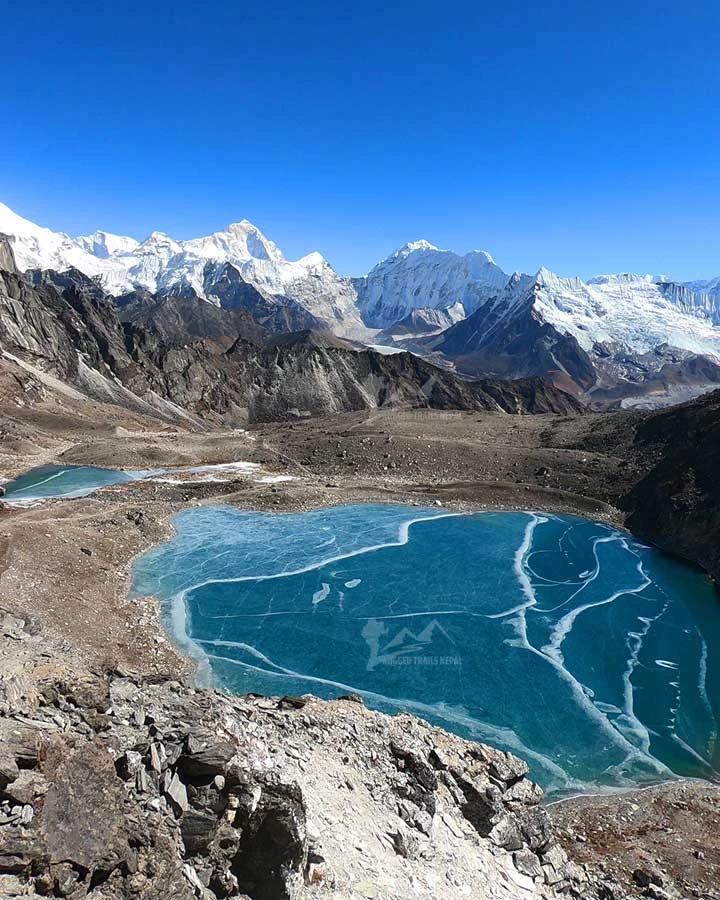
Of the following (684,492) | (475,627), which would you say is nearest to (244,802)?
(475,627)

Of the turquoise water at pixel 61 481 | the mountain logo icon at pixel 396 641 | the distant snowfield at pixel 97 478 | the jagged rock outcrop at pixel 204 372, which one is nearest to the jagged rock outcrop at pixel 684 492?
the mountain logo icon at pixel 396 641

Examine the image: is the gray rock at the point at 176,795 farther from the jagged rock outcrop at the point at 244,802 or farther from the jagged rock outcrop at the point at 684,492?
the jagged rock outcrop at the point at 684,492

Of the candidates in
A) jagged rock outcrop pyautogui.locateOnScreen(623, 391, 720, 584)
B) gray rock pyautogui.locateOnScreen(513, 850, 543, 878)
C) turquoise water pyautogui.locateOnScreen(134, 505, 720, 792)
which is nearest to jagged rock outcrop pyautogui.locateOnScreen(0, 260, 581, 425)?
turquoise water pyautogui.locateOnScreen(134, 505, 720, 792)

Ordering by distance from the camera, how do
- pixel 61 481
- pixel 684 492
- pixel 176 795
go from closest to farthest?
pixel 176 795
pixel 684 492
pixel 61 481

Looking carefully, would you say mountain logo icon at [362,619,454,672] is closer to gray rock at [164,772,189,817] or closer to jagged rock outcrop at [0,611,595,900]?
jagged rock outcrop at [0,611,595,900]

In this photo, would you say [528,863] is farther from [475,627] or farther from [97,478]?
[97,478]

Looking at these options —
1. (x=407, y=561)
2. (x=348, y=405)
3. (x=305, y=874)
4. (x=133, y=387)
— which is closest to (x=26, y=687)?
(x=305, y=874)
